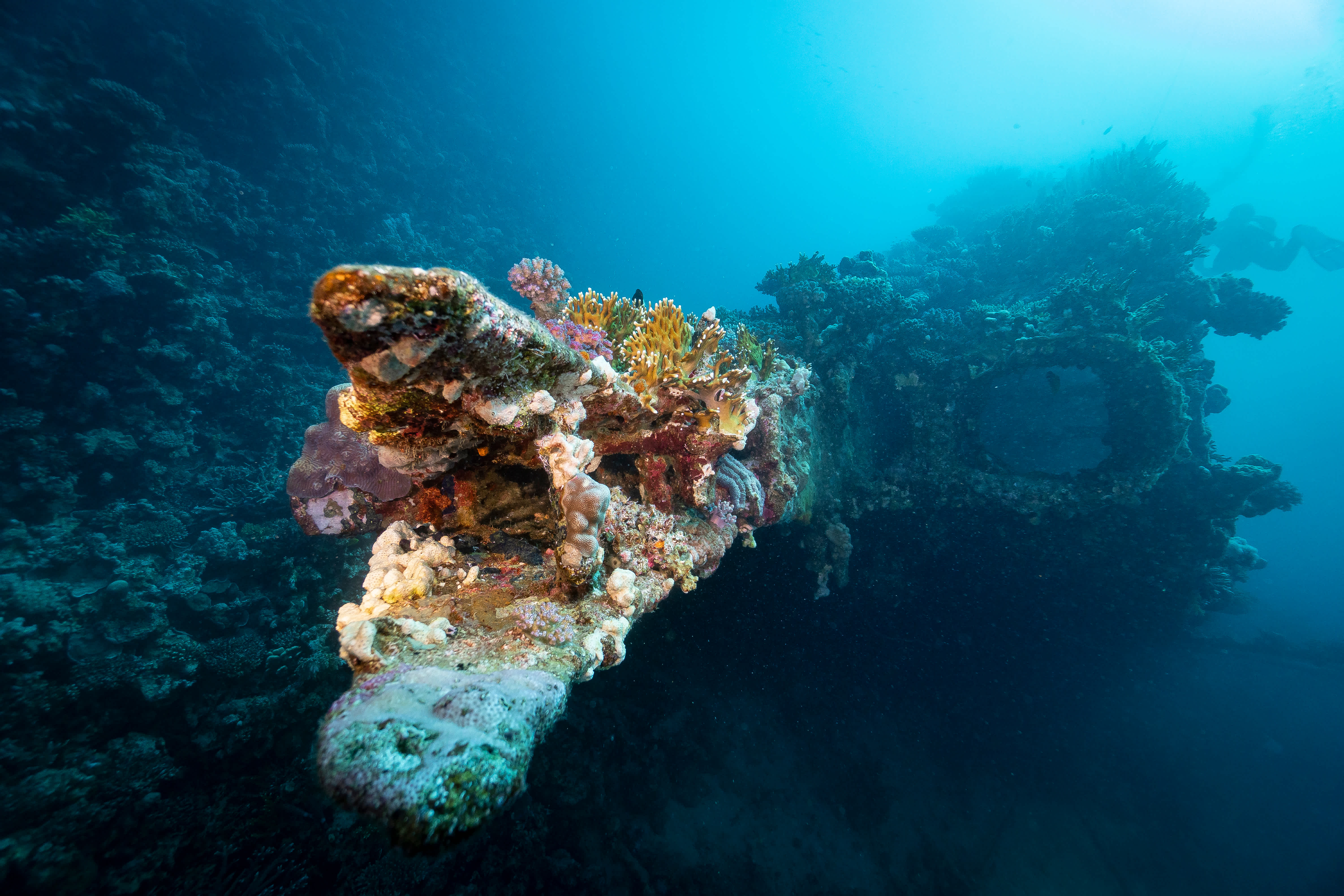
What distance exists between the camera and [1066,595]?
32.8ft

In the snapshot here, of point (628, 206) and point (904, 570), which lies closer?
point (904, 570)

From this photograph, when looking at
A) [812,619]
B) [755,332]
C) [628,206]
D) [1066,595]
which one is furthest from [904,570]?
[628,206]

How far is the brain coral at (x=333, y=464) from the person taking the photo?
3.83 meters

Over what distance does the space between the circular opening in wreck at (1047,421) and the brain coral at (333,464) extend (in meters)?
13.7

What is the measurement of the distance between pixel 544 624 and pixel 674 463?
2293mm

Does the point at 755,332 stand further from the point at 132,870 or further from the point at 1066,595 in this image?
the point at 132,870

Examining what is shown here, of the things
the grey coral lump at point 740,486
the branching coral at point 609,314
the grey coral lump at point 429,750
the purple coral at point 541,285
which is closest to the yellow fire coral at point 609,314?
the branching coral at point 609,314

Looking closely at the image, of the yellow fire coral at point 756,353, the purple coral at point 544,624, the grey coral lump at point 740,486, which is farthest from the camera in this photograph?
the yellow fire coral at point 756,353

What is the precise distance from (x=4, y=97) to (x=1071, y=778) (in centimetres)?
2798

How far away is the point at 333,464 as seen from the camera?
4.05 meters

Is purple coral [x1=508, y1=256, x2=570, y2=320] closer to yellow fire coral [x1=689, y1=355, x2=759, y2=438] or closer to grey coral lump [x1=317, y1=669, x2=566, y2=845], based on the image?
yellow fire coral [x1=689, y1=355, x2=759, y2=438]

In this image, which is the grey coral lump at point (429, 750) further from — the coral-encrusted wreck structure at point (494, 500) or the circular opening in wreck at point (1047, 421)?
the circular opening in wreck at point (1047, 421)

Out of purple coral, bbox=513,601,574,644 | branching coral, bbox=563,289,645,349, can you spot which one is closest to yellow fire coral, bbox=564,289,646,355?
branching coral, bbox=563,289,645,349

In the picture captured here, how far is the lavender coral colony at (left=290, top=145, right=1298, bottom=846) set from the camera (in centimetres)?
179
